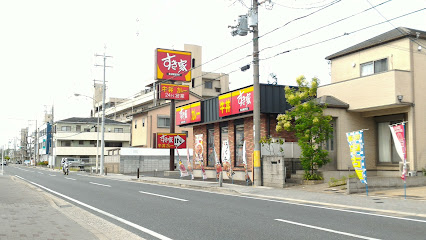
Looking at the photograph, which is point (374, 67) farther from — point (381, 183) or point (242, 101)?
point (381, 183)

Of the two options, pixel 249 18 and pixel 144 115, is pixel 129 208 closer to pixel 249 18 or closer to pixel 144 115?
pixel 249 18

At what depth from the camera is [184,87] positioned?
127 feet

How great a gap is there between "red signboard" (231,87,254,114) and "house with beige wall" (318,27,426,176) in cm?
400

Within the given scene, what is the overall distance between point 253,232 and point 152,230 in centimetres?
226

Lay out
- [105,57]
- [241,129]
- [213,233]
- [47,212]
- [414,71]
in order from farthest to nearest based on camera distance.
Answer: [105,57] → [241,129] → [414,71] → [47,212] → [213,233]

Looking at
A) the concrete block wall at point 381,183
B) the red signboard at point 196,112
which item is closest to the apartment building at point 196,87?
the red signboard at point 196,112

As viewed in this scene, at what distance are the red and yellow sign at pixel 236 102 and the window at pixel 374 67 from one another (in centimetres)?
659

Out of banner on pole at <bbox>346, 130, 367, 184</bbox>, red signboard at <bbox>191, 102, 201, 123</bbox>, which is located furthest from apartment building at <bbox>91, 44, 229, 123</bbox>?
banner on pole at <bbox>346, 130, 367, 184</bbox>

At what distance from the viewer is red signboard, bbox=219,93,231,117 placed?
25.2 meters

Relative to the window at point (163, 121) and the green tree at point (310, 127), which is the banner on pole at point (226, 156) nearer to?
the green tree at point (310, 127)

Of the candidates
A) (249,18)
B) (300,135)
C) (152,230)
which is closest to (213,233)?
(152,230)

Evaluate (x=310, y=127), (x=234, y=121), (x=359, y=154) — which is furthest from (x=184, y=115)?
(x=359, y=154)

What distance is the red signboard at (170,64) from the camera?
1467 inches

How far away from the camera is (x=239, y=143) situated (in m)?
26.0
